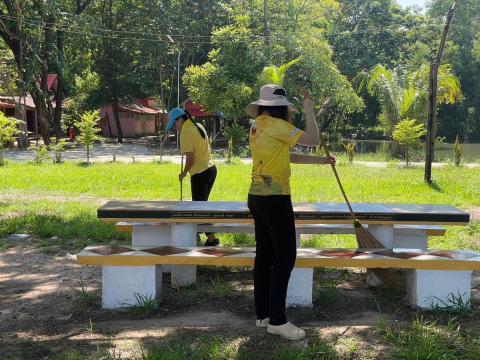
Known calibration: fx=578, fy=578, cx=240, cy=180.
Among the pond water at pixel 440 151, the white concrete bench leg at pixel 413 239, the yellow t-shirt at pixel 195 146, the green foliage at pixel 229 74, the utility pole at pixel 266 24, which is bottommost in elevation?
the pond water at pixel 440 151

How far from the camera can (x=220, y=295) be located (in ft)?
15.9

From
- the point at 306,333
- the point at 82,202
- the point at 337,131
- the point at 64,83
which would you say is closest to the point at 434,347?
the point at 306,333

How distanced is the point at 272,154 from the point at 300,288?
134 cm

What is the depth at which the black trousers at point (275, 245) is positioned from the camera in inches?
148

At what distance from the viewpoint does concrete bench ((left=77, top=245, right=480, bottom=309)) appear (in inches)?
173

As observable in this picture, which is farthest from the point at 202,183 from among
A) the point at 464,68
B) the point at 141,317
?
the point at 464,68

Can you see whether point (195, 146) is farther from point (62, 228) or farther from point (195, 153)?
point (62, 228)

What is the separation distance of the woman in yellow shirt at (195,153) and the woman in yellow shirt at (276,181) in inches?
84.4

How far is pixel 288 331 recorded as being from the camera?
3799 mm

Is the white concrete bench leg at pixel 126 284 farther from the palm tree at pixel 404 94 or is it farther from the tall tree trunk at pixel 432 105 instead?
the palm tree at pixel 404 94

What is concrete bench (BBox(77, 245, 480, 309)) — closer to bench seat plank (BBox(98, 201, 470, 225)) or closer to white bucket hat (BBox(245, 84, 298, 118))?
bench seat plank (BBox(98, 201, 470, 225))

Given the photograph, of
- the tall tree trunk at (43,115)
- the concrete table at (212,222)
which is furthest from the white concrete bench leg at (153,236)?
the tall tree trunk at (43,115)

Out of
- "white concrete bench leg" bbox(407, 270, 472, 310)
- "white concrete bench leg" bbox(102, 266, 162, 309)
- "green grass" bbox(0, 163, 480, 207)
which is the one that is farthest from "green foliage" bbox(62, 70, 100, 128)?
"white concrete bench leg" bbox(407, 270, 472, 310)

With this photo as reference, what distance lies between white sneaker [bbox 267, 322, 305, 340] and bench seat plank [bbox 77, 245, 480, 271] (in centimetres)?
68
